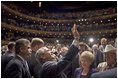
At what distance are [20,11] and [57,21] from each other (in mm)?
4430

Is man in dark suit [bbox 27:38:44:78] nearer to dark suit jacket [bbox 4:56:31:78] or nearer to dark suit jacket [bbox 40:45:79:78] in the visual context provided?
dark suit jacket [bbox 4:56:31:78]

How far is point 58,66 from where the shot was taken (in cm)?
220

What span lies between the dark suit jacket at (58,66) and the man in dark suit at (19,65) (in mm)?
223

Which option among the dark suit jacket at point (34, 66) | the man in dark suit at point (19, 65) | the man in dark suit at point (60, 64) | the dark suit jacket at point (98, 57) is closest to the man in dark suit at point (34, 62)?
the dark suit jacket at point (34, 66)

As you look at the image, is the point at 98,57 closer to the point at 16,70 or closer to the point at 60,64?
the point at 60,64

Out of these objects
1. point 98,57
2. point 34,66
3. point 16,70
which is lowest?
point 98,57

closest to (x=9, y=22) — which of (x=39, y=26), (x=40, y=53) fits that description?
(x=39, y=26)

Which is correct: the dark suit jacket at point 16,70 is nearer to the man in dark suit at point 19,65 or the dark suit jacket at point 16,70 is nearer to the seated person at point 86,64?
the man in dark suit at point 19,65

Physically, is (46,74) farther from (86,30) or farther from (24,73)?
(86,30)

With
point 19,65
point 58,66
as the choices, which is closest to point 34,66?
point 19,65

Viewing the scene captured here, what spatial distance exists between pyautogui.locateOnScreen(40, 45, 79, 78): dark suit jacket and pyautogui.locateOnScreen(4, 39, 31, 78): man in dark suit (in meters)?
0.22

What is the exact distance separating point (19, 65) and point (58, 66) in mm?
429

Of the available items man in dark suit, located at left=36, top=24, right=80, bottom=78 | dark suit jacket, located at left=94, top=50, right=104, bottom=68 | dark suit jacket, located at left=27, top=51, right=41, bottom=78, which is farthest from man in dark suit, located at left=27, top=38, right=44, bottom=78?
dark suit jacket, located at left=94, top=50, right=104, bottom=68

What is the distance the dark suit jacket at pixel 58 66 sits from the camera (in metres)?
2.19
